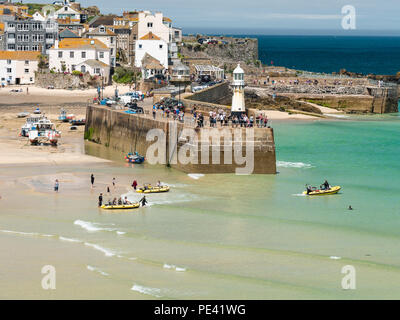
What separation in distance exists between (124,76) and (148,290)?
60.1 meters

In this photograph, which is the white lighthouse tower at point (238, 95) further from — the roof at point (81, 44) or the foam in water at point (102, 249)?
the roof at point (81, 44)

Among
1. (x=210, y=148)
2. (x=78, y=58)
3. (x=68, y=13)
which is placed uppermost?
(x=68, y=13)

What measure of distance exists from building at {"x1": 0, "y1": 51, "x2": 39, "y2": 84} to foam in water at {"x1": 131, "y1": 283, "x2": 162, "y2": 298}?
203ft

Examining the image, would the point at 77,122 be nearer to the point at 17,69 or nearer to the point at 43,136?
the point at 43,136

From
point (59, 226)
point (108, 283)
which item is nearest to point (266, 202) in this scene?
point (59, 226)

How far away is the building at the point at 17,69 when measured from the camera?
82.4m

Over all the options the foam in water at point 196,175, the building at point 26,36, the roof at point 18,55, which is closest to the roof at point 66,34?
the building at point 26,36

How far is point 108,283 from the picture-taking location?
78.6 feet

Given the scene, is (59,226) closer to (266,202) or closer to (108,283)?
(108,283)

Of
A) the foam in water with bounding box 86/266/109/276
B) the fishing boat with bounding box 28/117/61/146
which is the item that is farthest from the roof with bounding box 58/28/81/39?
the foam in water with bounding box 86/266/109/276

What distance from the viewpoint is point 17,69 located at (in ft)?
271

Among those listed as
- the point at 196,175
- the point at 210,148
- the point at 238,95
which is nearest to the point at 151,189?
the point at 196,175

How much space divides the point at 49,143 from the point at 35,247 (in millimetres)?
23082

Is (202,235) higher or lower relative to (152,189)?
lower
